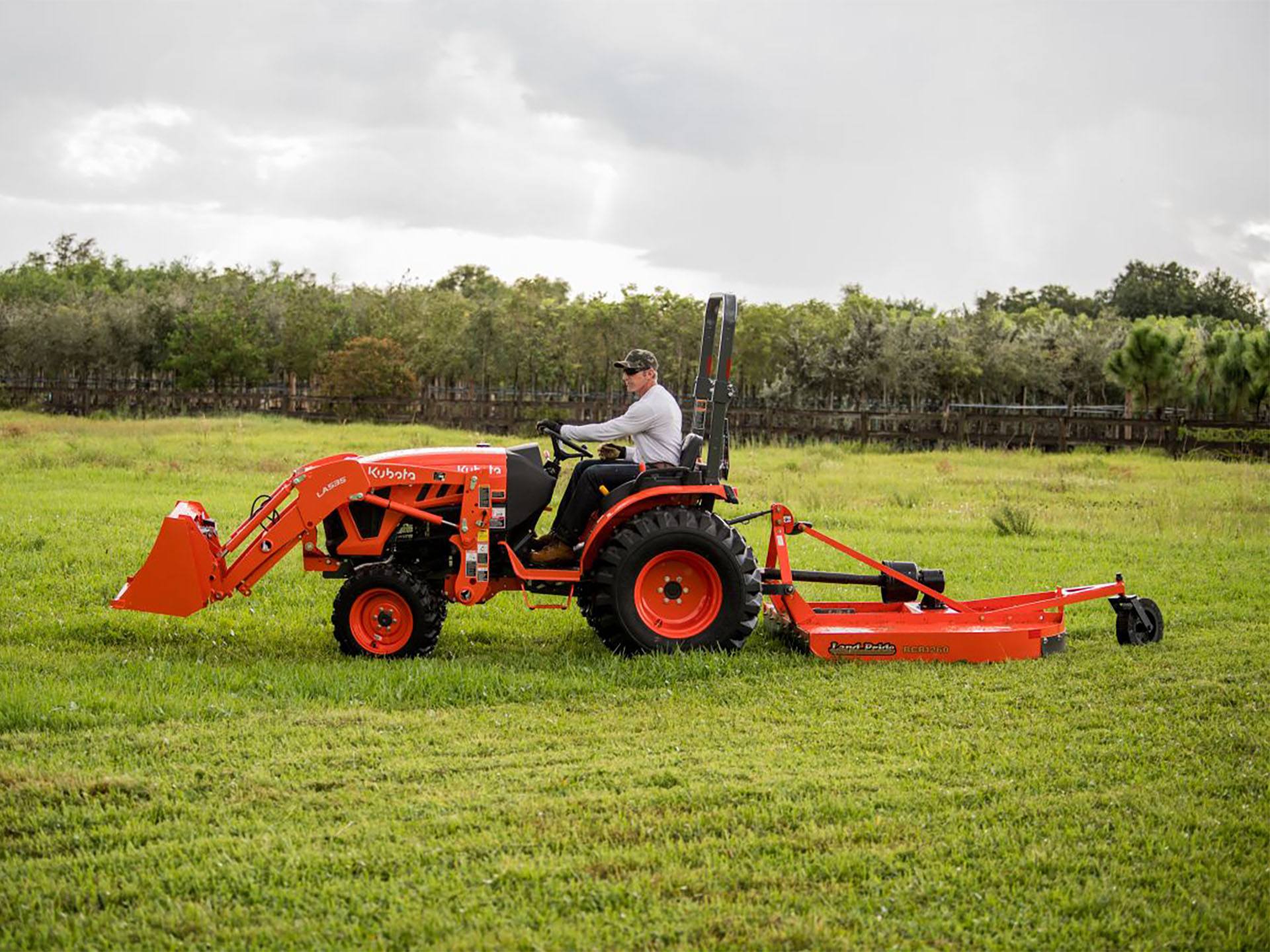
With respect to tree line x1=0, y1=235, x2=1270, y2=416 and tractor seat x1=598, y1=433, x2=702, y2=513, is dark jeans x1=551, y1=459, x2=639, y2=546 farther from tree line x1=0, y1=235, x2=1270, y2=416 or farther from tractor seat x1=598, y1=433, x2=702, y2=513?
tree line x1=0, y1=235, x2=1270, y2=416

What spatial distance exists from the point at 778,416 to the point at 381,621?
26.6 m

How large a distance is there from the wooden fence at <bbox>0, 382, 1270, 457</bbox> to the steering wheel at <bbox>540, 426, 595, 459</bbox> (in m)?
22.7

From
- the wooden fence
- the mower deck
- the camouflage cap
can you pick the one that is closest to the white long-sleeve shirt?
the camouflage cap

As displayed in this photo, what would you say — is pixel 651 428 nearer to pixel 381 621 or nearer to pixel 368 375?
pixel 381 621

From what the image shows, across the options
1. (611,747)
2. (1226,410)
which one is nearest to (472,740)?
(611,747)

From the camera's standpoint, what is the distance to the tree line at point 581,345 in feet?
122

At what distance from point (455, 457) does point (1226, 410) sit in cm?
3172

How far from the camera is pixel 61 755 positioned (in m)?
6.09

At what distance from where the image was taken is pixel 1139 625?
8859 mm

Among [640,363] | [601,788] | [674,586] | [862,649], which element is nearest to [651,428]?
[640,363]

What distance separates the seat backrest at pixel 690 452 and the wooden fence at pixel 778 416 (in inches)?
879

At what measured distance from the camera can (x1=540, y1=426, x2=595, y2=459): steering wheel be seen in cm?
832

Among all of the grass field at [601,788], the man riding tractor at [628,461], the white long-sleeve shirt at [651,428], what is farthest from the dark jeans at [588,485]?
the grass field at [601,788]

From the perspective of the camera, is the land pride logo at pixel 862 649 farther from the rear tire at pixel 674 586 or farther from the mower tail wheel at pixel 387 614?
the mower tail wheel at pixel 387 614
